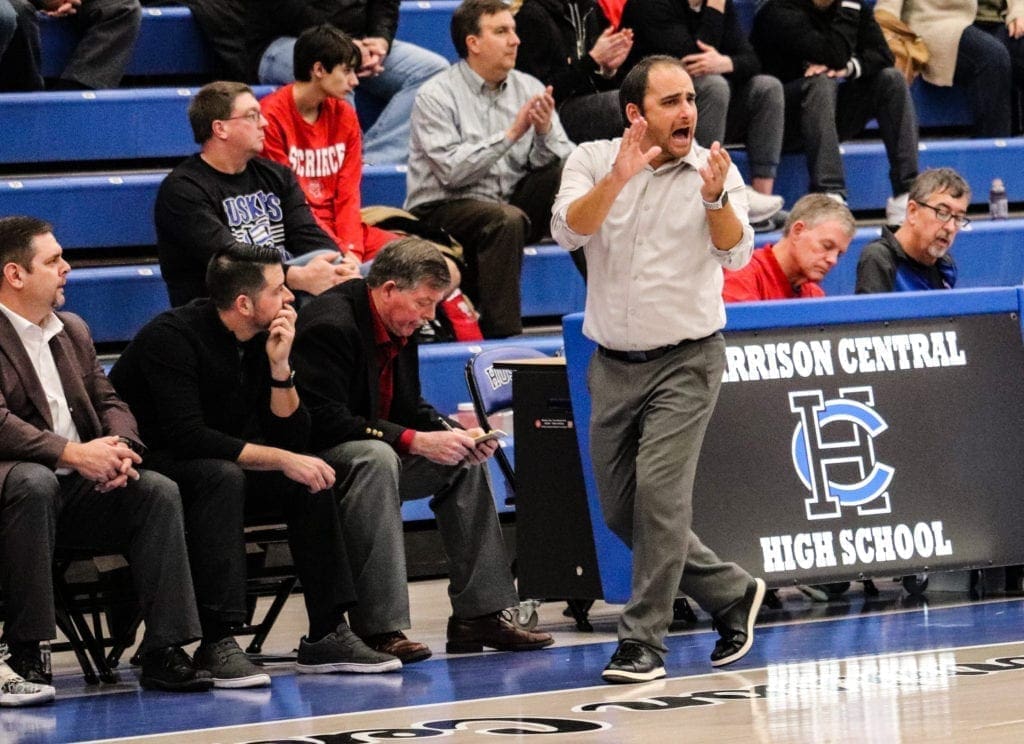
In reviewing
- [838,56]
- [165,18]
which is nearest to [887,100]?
[838,56]

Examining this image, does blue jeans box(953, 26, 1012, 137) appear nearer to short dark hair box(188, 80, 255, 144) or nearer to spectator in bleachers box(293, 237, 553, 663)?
short dark hair box(188, 80, 255, 144)

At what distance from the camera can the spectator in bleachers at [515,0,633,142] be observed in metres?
9.33

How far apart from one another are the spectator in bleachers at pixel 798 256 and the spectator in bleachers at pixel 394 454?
52.7 inches

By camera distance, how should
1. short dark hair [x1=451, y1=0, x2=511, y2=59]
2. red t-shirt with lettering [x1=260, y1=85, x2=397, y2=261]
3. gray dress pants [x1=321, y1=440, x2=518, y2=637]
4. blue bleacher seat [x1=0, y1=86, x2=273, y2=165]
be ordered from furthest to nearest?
1. blue bleacher seat [x1=0, y1=86, x2=273, y2=165]
2. short dark hair [x1=451, y1=0, x2=511, y2=59]
3. red t-shirt with lettering [x1=260, y1=85, x2=397, y2=261]
4. gray dress pants [x1=321, y1=440, x2=518, y2=637]

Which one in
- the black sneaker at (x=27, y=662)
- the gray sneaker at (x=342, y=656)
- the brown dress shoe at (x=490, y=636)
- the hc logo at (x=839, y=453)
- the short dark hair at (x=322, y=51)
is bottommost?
the brown dress shoe at (x=490, y=636)

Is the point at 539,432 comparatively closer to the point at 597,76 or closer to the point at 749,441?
the point at 749,441

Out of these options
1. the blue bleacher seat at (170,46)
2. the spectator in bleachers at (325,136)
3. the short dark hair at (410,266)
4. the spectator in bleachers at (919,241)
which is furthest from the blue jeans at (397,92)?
the short dark hair at (410,266)

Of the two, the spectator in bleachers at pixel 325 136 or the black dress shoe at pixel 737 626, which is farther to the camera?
the spectator in bleachers at pixel 325 136

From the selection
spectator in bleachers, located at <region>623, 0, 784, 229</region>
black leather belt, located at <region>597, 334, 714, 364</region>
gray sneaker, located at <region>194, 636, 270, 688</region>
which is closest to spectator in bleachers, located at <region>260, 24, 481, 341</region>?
spectator in bleachers, located at <region>623, 0, 784, 229</region>

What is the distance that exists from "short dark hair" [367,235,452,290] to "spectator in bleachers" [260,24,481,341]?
1908 millimetres

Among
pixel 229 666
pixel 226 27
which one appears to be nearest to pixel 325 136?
pixel 226 27

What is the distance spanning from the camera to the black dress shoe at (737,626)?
5.61 metres

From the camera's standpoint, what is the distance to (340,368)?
247 inches

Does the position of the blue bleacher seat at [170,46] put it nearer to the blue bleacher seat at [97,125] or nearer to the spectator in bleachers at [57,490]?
the blue bleacher seat at [97,125]
